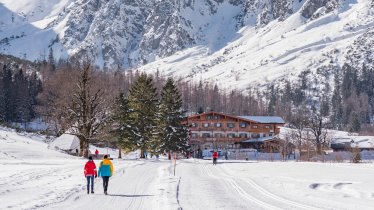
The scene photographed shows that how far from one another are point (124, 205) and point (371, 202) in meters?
9.83

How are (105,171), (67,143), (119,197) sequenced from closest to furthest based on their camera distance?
(119,197)
(105,171)
(67,143)

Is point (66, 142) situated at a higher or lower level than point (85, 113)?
lower

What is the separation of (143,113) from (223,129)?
2101 inches

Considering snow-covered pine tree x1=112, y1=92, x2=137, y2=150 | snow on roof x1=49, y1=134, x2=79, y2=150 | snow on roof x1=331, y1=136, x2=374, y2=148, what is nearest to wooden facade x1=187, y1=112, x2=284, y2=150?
snow on roof x1=331, y1=136, x2=374, y2=148

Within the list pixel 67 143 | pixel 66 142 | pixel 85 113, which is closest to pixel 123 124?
pixel 67 143

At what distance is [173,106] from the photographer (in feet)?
220

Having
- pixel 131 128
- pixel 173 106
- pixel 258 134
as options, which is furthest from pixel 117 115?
Result: pixel 258 134

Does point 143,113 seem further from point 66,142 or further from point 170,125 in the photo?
point 66,142

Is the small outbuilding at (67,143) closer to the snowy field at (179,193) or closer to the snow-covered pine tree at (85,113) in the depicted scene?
the snow-covered pine tree at (85,113)

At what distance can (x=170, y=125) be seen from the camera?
66.0 meters

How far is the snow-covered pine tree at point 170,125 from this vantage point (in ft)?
215

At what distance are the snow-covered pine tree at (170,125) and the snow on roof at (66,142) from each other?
1264 cm

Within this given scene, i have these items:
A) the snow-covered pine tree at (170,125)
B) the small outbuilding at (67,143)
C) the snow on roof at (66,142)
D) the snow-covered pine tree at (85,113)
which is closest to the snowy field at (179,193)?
the snow-covered pine tree at (85,113)

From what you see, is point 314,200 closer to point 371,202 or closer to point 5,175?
point 371,202
